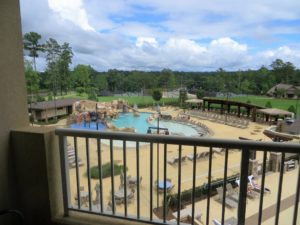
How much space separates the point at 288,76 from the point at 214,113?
4.92 metres

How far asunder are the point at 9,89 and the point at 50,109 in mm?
1720

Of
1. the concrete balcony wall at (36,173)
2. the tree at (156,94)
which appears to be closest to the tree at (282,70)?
the tree at (156,94)

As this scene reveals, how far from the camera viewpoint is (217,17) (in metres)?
4.66

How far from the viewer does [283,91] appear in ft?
12.3

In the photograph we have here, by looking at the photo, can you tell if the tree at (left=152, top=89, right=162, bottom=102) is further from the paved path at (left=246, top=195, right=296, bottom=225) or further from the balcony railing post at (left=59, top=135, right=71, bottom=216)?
the balcony railing post at (left=59, top=135, right=71, bottom=216)

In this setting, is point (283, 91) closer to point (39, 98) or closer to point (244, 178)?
point (244, 178)

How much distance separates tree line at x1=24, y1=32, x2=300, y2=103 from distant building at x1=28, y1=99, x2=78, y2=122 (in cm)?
21

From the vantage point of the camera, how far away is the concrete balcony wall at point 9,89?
184 centimetres

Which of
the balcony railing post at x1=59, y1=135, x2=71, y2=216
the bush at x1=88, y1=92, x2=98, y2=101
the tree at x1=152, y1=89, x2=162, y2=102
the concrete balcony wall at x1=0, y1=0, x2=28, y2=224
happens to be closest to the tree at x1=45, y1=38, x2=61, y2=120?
the bush at x1=88, y1=92, x2=98, y2=101

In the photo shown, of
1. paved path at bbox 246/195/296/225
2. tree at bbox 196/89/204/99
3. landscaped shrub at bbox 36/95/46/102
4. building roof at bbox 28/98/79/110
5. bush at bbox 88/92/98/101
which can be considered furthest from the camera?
tree at bbox 196/89/204/99

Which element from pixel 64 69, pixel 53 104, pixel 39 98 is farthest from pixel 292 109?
pixel 39 98

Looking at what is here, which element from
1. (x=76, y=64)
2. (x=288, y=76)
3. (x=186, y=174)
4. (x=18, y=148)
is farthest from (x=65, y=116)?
(x=288, y=76)

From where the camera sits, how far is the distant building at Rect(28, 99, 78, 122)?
2951 millimetres

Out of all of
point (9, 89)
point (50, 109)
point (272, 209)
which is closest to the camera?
point (9, 89)
